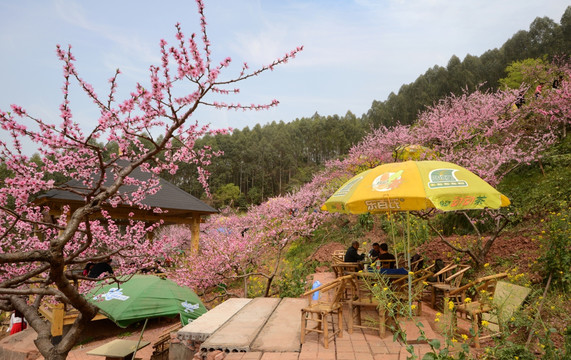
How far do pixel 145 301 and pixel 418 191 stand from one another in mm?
6995

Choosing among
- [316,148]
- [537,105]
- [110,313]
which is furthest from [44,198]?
[316,148]

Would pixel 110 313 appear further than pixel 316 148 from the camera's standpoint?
No

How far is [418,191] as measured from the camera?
404 cm

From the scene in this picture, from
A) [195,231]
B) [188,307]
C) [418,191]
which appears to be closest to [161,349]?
[188,307]

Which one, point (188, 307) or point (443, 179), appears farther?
point (188, 307)

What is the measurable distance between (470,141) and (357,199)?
912 cm

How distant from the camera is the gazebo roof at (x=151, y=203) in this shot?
1094 cm

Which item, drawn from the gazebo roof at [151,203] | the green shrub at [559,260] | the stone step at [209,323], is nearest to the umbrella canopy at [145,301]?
the stone step at [209,323]

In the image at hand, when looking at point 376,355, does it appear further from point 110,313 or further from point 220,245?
point 220,245

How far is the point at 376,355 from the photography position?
12.4 feet

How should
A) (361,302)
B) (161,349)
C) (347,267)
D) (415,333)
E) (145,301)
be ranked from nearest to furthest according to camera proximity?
1. (415,333)
2. (361,302)
3. (347,267)
4. (145,301)
5. (161,349)

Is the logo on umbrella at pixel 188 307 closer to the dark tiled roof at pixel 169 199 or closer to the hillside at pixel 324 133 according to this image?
the dark tiled roof at pixel 169 199

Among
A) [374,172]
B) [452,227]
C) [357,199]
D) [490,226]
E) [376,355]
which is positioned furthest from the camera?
[452,227]

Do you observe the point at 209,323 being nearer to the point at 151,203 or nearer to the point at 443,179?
the point at 443,179
